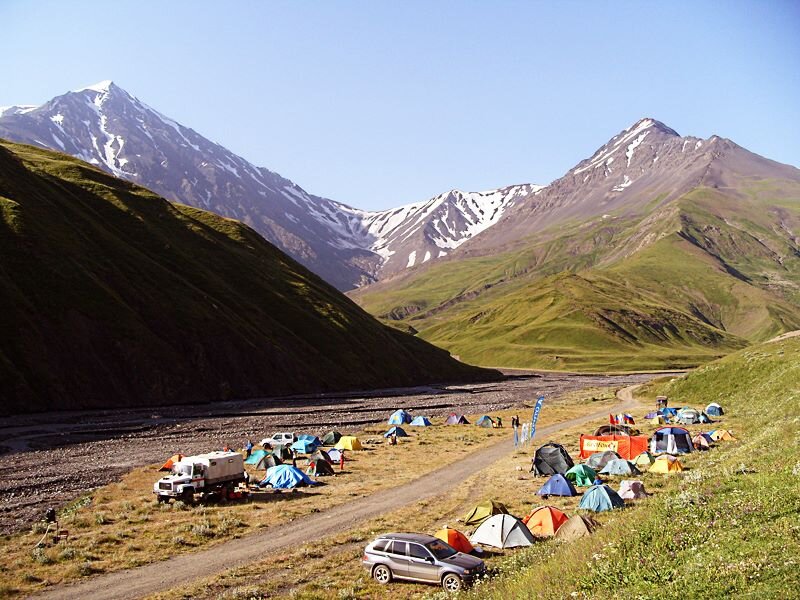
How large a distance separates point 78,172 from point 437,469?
424 ft

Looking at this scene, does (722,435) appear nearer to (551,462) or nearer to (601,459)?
(601,459)

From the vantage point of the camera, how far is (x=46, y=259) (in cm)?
9594

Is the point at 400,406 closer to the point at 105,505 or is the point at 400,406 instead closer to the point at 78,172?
the point at 105,505

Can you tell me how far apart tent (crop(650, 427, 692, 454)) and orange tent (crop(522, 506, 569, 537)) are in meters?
25.9

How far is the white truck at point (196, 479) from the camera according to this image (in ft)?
122

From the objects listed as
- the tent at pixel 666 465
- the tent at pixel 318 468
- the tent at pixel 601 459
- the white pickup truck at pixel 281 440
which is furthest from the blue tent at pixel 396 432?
the tent at pixel 666 465

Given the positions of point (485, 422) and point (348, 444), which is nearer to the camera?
point (348, 444)

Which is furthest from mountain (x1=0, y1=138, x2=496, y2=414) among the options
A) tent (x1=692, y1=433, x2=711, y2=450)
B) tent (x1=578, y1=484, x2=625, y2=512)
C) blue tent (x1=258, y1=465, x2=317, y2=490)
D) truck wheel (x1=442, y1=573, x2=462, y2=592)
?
tent (x1=692, y1=433, x2=711, y2=450)

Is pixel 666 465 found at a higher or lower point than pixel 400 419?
higher

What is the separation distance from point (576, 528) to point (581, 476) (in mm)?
16326

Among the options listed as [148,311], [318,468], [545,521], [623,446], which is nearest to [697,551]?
[545,521]

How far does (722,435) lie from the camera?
178 feet

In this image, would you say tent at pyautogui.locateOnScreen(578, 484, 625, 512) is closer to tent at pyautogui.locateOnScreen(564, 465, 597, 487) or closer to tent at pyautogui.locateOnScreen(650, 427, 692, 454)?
tent at pyautogui.locateOnScreen(564, 465, 597, 487)

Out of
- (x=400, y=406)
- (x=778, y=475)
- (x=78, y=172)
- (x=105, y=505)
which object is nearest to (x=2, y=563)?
(x=105, y=505)
